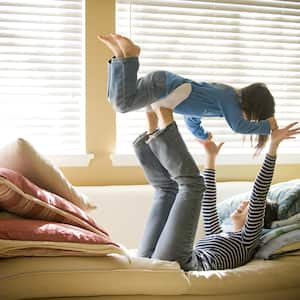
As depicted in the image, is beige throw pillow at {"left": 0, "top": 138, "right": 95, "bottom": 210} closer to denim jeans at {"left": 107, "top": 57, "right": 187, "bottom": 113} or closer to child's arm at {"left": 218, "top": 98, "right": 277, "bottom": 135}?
denim jeans at {"left": 107, "top": 57, "right": 187, "bottom": 113}

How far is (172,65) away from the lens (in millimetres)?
3146

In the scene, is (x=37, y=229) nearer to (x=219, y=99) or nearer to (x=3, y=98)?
(x=219, y=99)

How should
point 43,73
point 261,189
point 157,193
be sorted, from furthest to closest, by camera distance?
point 43,73 → point 157,193 → point 261,189

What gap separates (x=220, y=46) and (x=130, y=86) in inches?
51.9

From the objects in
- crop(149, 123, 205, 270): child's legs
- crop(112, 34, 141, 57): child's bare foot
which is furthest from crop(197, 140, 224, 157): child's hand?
crop(112, 34, 141, 57): child's bare foot

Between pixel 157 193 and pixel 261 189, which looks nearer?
pixel 261 189

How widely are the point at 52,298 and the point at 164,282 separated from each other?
0.38 meters

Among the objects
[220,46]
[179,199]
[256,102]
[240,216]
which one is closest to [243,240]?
[240,216]

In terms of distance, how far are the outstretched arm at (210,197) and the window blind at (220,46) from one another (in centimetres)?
49

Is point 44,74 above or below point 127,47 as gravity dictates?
below

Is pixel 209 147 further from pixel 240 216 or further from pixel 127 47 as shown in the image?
pixel 127 47

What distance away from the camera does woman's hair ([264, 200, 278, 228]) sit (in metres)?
2.55

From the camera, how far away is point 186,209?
2191mm

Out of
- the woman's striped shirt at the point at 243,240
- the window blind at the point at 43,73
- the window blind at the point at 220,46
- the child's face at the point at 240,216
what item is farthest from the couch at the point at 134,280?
the window blind at the point at 43,73
